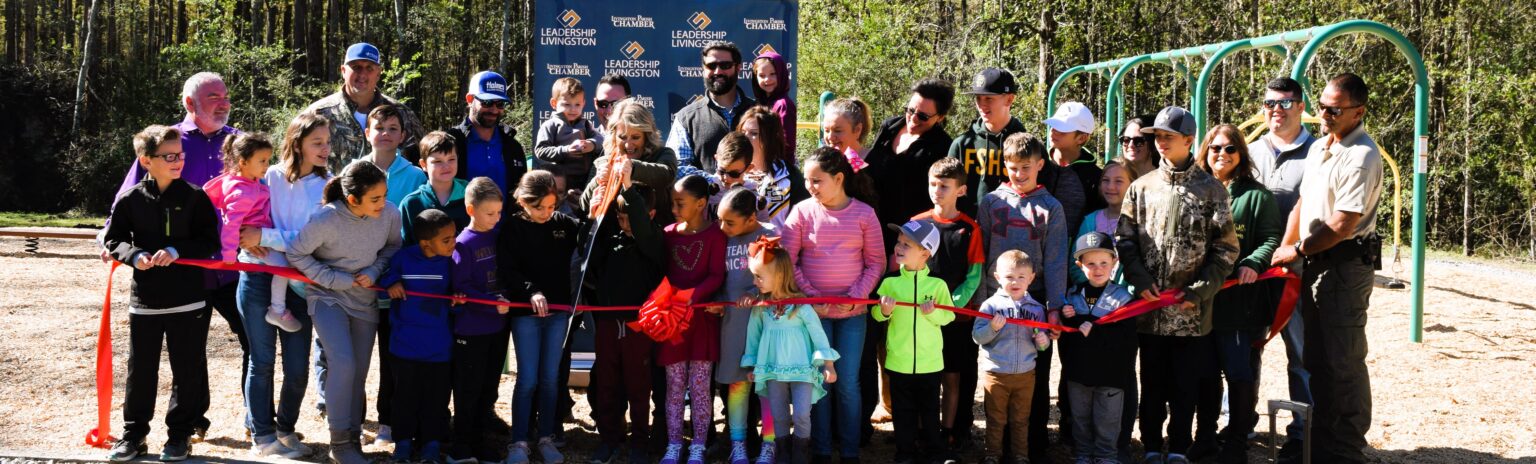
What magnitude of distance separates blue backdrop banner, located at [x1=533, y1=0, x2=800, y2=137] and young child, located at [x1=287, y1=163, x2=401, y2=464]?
2.57 metres

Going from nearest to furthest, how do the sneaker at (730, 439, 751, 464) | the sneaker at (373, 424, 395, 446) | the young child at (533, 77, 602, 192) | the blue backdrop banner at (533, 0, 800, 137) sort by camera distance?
the sneaker at (730, 439, 751, 464) → the sneaker at (373, 424, 395, 446) → the young child at (533, 77, 602, 192) → the blue backdrop banner at (533, 0, 800, 137)

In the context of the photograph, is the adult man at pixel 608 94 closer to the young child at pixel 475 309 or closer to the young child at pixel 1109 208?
the young child at pixel 475 309

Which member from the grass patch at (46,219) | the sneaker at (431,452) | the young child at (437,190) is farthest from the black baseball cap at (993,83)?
the grass patch at (46,219)

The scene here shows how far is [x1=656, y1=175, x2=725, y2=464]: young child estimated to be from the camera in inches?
200

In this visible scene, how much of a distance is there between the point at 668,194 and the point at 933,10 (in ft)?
64.6

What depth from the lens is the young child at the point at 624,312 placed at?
5129mm

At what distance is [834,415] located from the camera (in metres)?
5.63

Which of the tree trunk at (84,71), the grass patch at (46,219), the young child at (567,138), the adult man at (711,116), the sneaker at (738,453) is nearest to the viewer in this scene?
the sneaker at (738,453)

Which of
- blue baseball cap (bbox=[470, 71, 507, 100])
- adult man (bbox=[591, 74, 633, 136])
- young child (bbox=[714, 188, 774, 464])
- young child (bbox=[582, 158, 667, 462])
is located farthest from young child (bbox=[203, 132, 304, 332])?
adult man (bbox=[591, 74, 633, 136])

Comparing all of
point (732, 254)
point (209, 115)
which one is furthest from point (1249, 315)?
point (209, 115)

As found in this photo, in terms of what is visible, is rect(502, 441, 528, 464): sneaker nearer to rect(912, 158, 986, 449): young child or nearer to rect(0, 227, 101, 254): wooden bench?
rect(912, 158, 986, 449): young child

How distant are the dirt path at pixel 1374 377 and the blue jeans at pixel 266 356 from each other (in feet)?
0.68

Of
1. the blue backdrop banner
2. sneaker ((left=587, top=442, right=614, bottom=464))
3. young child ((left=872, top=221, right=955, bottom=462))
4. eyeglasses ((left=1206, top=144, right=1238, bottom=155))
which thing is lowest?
sneaker ((left=587, top=442, right=614, bottom=464))

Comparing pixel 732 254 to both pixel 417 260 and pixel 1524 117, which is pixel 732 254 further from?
pixel 1524 117
